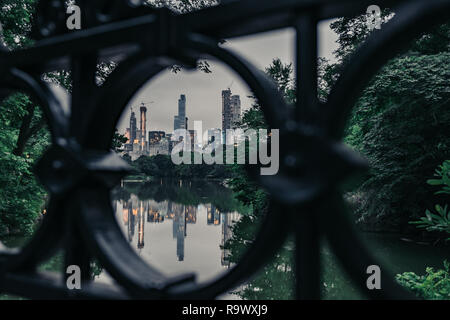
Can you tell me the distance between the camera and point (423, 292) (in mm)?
3797

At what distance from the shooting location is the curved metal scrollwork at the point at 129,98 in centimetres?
98

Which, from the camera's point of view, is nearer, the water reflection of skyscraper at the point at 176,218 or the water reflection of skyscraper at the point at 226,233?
the water reflection of skyscraper at the point at 226,233

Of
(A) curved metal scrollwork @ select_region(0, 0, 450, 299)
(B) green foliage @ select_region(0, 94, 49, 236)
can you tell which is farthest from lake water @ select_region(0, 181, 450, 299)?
(B) green foliage @ select_region(0, 94, 49, 236)

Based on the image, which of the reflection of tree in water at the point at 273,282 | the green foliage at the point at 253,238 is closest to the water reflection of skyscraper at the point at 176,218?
the green foliage at the point at 253,238

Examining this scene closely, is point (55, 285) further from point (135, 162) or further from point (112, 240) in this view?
point (135, 162)

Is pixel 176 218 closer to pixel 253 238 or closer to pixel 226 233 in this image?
pixel 226 233

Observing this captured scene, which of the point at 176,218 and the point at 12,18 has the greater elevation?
the point at 12,18

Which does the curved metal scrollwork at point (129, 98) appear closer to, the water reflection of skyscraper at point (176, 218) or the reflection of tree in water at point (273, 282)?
the reflection of tree in water at point (273, 282)

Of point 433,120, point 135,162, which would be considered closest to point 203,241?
point 433,120

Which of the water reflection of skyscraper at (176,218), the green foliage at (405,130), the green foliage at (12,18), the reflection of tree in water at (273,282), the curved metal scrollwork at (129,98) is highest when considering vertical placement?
the green foliage at (12,18)

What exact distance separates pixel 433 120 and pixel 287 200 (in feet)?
42.5

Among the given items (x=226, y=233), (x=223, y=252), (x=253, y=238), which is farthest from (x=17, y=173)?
(x=226, y=233)

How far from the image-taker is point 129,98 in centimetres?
145

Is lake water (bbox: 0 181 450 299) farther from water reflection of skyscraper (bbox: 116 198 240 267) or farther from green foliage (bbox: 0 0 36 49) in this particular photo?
green foliage (bbox: 0 0 36 49)
